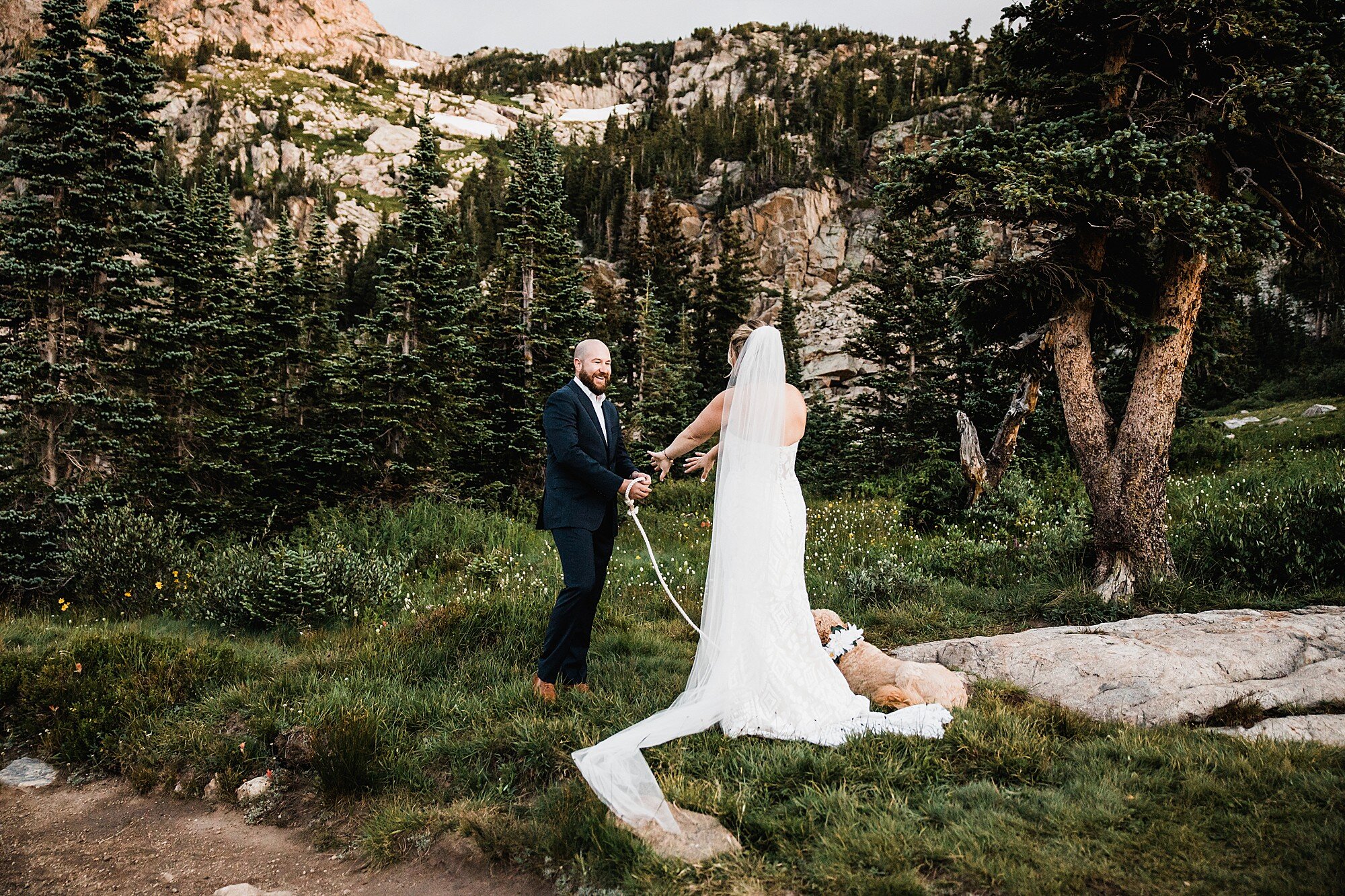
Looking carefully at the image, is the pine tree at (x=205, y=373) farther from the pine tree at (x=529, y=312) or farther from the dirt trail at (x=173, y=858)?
the dirt trail at (x=173, y=858)

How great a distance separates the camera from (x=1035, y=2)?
907cm

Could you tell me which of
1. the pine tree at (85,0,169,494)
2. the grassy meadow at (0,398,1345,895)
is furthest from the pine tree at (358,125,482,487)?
the grassy meadow at (0,398,1345,895)

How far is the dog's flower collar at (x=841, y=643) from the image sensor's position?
6266 millimetres

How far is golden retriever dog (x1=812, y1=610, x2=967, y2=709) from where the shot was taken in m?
5.38

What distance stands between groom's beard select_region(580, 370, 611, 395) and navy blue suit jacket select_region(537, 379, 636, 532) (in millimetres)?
83

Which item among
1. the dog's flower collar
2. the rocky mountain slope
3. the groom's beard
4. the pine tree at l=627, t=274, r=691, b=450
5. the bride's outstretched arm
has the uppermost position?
the rocky mountain slope

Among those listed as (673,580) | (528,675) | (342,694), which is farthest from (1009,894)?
(673,580)

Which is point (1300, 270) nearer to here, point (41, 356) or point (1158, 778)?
point (1158, 778)

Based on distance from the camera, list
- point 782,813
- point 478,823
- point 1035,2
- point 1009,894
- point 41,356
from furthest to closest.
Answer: point 41,356
point 1035,2
point 478,823
point 782,813
point 1009,894

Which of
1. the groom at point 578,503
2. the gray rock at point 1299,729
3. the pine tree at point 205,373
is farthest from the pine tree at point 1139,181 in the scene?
the pine tree at point 205,373

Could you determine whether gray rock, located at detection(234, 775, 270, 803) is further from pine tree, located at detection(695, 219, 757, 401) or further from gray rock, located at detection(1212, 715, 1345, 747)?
pine tree, located at detection(695, 219, 757, 401)

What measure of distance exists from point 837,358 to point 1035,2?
45141mm

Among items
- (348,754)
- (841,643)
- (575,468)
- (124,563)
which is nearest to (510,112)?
(124,563)

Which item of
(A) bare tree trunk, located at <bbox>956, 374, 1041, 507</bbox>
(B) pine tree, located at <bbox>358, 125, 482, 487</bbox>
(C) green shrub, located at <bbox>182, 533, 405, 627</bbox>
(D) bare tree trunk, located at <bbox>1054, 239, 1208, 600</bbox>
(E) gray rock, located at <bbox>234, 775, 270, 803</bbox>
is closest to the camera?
(E) gray rock, located at <bbox>234, 775, 270, 803</bbox>
